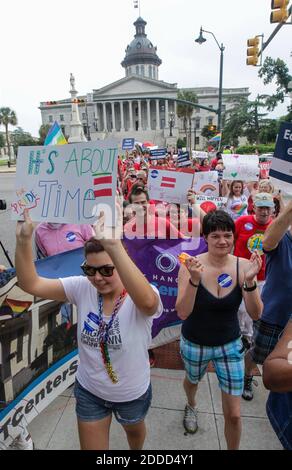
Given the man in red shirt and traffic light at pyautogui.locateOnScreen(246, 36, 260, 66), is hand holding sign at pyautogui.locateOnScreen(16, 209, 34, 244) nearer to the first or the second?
the man in red shirt

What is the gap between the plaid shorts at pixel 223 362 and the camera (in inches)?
82.4

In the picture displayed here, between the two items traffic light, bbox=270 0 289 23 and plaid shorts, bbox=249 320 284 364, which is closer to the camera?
plaid shorts, bbox=249 320 284 364

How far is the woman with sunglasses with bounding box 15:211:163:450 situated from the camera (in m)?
1.65

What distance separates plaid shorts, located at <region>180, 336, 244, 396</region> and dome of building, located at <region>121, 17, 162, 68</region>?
109403 millimetres

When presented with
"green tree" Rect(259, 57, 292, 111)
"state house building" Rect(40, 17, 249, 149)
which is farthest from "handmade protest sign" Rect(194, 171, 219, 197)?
"state house building" Rect(40, 17, 249, 149)

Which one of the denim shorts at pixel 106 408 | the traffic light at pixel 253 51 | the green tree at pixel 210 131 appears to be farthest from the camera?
the green tree at pixel 210 131

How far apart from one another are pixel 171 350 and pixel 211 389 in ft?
2.46

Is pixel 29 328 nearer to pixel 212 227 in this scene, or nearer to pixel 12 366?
pixel 12 366

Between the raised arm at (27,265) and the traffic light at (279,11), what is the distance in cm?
672

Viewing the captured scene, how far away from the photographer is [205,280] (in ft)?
6.95

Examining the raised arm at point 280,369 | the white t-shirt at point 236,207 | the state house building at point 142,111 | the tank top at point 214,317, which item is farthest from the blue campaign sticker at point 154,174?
the state house building at point 142,111

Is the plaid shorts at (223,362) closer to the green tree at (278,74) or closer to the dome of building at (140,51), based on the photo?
the green tree at (278,74)

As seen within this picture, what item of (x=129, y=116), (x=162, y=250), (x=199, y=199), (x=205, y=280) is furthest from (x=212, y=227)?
(x=129, y=116)
